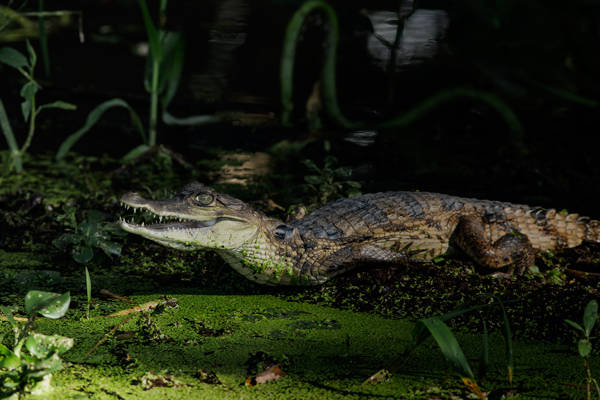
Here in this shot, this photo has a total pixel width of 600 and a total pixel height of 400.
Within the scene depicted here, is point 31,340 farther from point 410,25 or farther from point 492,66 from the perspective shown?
point 410,25

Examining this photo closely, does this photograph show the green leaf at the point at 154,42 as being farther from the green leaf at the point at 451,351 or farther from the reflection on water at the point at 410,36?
the green leaf at the point at 451,351

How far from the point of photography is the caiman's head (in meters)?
3.03

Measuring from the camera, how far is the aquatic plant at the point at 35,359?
2.08 metres

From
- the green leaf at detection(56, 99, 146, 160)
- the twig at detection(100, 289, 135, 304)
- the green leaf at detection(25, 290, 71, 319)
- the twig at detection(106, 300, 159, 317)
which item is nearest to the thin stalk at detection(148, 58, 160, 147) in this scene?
the green leaf at detection(56, 99, 146, 160)

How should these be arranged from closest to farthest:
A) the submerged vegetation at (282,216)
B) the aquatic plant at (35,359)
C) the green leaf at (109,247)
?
1. the aquatic plant at (35,359)
2. the submerged vegetation at (282,216)
3. the green leaf at (109,247)

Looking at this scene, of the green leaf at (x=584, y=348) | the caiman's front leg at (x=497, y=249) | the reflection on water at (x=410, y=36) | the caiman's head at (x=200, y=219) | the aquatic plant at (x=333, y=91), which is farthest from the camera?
the reflection on water at (x=410, y=36)

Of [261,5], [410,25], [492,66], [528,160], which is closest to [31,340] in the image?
[528,160]

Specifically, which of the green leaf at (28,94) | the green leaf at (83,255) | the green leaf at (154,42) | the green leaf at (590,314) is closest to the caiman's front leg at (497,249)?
the green leaf at (590,314)

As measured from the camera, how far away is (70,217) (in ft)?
12.2

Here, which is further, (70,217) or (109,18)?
(109,18)

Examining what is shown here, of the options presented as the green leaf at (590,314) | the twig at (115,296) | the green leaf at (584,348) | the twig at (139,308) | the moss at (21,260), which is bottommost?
the moss at (21,260)

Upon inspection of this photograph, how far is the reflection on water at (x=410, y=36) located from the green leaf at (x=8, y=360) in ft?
18.6

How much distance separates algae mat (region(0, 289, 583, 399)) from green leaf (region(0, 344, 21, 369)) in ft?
0.56

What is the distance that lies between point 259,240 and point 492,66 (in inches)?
131
